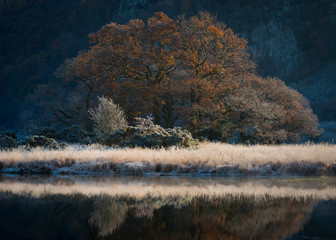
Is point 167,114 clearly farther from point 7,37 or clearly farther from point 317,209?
point 7,37

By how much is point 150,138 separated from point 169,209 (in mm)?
12004

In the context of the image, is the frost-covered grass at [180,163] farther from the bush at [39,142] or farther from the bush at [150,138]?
the bush at [39,142]

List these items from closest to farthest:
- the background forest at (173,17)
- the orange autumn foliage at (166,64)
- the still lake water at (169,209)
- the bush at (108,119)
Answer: the still lake water at (169,209), the bush at (108,119), the orange autumn foliage at (166,64), the background forest at (173,17)

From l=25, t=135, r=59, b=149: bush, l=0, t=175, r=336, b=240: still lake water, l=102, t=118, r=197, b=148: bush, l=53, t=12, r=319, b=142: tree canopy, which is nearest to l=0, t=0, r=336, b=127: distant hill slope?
l=53, t=12, r=319, b=142: tree canopy

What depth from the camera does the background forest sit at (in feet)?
188

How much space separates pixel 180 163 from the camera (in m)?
16.1

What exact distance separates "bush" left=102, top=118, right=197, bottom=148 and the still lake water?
6.97 meters

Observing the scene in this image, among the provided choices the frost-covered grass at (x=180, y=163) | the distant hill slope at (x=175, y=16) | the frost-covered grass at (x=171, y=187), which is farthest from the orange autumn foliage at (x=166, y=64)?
the distant hill slope at (x=175, y=16)

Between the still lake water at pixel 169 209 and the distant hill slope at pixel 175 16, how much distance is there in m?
39.2

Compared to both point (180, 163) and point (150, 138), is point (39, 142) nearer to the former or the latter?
point (150, 138)

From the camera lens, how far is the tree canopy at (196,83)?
27.4 m

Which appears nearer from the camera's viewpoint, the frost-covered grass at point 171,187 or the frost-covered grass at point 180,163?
the frost-covered grass at point 171,187

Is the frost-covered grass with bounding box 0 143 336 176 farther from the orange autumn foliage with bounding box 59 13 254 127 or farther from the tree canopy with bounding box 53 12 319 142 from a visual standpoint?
the orange autumn foliage with bounding box 59 13 254 127

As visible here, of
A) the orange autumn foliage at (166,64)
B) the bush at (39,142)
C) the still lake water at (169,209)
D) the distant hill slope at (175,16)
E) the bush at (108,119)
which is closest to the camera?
the still lake water at (169,209)
